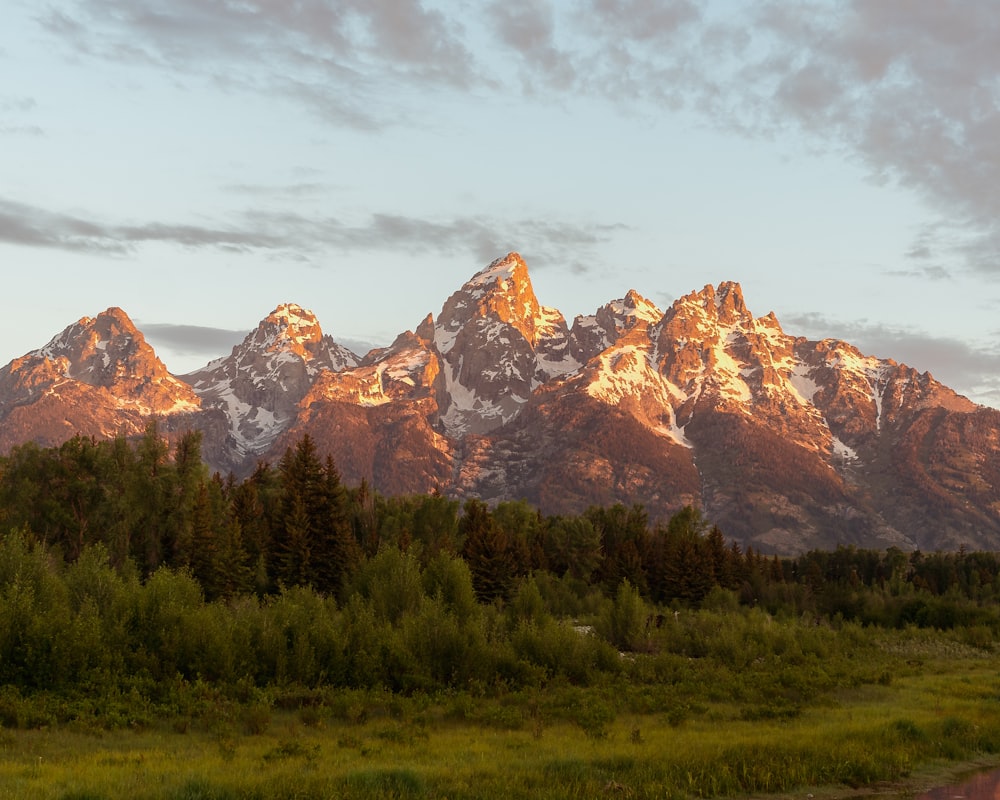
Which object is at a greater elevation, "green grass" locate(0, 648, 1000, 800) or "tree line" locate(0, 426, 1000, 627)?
"tree line" locate(0, 426, 1000, 627)

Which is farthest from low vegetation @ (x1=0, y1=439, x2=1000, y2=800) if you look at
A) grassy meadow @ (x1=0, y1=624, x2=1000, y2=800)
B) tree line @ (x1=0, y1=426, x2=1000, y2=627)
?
tree line @ (x1=0, y1=426, x2=1000, y2=627)

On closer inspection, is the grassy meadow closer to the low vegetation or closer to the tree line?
the low vegetation

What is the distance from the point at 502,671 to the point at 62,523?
2249 inches

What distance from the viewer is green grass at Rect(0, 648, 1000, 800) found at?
23.9 meters

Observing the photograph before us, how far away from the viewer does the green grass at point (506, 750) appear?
78.5 feet

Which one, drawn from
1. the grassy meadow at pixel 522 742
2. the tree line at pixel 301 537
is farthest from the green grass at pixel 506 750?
the tree line at pixel 301 537

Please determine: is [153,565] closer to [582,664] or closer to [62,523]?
[62,523]

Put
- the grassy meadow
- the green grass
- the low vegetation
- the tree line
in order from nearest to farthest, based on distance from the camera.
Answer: the green grass
the grassy meadow
the low vegetation
the tree line

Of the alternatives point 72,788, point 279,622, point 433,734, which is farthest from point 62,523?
point 72,788

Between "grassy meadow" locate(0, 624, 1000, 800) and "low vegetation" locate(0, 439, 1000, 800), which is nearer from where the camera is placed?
"grassy meadow" locate(0, 624, 1000, 800)

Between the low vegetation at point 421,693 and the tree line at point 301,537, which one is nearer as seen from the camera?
the low vegetation at point 421,693

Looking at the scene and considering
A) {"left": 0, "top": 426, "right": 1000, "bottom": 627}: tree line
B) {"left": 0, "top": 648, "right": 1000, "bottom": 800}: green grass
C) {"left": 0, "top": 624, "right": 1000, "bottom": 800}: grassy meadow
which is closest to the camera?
{"left": 0, "top": 648, "right": 1000, "bottom": 800}: green grass

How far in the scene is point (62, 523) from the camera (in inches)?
3425

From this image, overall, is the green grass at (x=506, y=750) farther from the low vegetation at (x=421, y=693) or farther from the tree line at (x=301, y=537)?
the tree line at (x=301, y=537)
